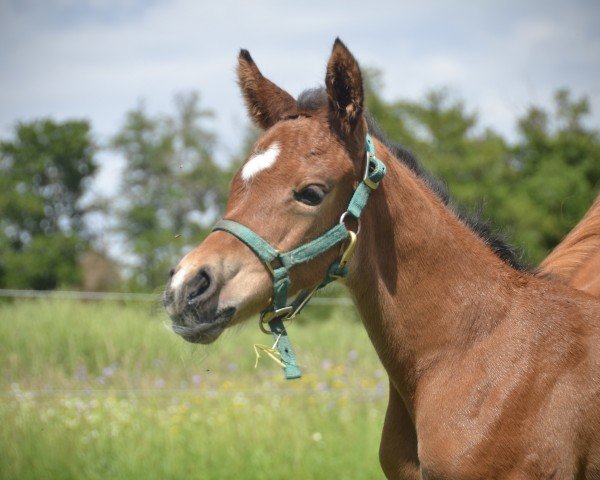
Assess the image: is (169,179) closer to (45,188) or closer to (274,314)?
(45,188)

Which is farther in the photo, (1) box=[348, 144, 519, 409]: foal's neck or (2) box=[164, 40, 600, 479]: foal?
(1) box=[348, 144, 519, 409]: foal's neck

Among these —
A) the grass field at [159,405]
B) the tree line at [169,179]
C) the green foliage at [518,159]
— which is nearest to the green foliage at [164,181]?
the tree line at [169,179]

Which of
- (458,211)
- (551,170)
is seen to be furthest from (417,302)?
(551,170)

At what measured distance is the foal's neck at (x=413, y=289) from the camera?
2871mm

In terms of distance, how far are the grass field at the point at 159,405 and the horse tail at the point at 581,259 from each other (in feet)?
9.07

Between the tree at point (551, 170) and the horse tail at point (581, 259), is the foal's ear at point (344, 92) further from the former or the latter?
the tree at point (551, 170)

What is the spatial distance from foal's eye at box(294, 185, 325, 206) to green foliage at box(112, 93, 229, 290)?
1346 inches

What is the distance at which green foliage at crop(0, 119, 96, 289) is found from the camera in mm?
38000

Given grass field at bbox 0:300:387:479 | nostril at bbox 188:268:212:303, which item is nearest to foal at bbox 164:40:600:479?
nostril at bbox 188:268:212:303

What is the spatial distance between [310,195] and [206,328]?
64 centimetres

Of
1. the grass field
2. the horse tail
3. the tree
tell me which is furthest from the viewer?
the tree

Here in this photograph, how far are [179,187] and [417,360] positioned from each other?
131ft

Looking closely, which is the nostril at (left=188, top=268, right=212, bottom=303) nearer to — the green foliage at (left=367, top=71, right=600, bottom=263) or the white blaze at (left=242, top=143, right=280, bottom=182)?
the white blaze at (left=242, top=143, right=280, bottom=182)

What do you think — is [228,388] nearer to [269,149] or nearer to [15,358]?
[15,358]
